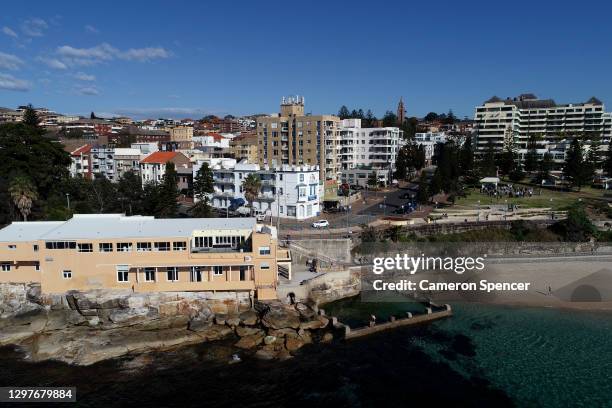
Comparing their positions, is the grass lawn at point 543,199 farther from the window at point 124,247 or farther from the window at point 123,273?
the window at point 123,273

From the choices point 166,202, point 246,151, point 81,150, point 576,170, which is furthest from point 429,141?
point 166,202

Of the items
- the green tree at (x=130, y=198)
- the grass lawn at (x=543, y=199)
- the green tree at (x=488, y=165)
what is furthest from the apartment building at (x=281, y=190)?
the green tree at (x=488, y=165)

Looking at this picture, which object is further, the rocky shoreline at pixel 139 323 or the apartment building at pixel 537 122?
the apartment building at pixel 537 122

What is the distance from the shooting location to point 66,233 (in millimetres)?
39281

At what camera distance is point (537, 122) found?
128 metres

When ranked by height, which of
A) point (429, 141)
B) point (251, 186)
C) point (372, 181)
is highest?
point (429, 141)

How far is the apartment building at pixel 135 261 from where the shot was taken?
38.5 metres

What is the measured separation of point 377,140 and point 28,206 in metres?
71.4

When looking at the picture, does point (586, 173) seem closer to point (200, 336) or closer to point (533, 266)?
point (533, 266)

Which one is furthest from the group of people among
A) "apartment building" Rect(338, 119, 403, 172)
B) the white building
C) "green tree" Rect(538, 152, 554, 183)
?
the white building

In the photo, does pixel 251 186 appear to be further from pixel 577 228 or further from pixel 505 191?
pixel 505 191

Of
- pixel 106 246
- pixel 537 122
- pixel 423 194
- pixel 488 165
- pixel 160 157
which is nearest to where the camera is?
pixel 106 246

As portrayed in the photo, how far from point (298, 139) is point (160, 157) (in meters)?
25.6

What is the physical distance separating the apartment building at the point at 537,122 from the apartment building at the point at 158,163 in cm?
7503
